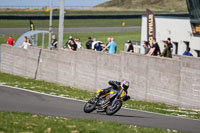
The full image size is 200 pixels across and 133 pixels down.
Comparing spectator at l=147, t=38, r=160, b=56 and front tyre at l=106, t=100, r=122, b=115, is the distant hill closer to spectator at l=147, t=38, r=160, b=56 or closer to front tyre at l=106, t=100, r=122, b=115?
spectator at l=147, t=38, r=160, b=56

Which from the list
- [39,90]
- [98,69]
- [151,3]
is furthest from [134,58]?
[151,3]

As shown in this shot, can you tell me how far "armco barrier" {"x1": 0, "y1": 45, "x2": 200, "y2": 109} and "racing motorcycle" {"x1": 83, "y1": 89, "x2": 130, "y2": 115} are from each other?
234 inches

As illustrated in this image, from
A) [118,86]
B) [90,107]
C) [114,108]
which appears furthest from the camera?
[90,107]

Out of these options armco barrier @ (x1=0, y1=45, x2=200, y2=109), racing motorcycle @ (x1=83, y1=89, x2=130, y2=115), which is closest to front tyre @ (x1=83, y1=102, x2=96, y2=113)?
racing motorcycle @ (x1=83, y1=89, x2=130, y2=115)

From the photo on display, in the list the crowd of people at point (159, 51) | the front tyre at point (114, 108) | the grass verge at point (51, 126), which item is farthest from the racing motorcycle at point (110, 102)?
the crowd of people at point (159, 51)

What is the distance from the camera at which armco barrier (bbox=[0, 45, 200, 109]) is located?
2127cm

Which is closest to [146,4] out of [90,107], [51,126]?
[90,107]

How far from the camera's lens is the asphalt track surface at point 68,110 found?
1474cm

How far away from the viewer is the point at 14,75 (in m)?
33.8

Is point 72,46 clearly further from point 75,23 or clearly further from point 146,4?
point 146,4

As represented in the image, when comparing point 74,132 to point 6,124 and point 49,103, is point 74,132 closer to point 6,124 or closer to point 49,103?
point 6,124

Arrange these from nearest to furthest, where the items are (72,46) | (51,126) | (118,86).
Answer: (51,126)
(118,86)
(72,46)

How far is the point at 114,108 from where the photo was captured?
51.3ft

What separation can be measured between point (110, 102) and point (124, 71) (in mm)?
8996
